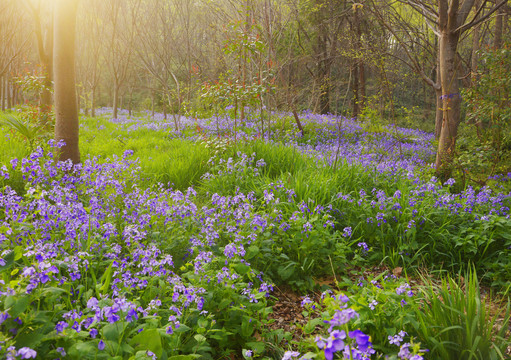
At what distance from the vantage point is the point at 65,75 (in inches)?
183

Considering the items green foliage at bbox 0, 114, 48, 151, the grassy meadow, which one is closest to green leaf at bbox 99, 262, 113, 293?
the grassy meadow

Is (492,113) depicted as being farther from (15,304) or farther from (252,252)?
(15,304)

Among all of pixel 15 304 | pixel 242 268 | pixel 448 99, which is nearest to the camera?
pixel 15 304

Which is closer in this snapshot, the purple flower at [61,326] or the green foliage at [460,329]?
the purple flower at [61,326]

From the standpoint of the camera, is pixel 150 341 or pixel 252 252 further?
pixel 252 252

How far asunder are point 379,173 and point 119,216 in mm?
3828

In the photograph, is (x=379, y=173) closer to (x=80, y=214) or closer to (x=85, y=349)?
(x=80, y=214)

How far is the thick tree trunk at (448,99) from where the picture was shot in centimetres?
Answer: 559

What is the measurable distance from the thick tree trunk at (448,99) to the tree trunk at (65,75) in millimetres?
5647

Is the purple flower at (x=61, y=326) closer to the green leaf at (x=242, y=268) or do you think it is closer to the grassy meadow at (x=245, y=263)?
the grassy meadow at (x=245, y=263)

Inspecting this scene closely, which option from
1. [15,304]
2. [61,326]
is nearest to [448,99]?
[61,326]

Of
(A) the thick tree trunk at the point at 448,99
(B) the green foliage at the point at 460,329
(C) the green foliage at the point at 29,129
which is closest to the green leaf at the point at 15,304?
(B) the green foliage at the point at 460,329

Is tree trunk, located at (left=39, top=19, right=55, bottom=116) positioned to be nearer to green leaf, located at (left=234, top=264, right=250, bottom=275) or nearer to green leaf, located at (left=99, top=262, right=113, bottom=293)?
green leaf, located at (left=99, top=262, right=113, bottom=293)

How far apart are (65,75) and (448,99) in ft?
19.4
